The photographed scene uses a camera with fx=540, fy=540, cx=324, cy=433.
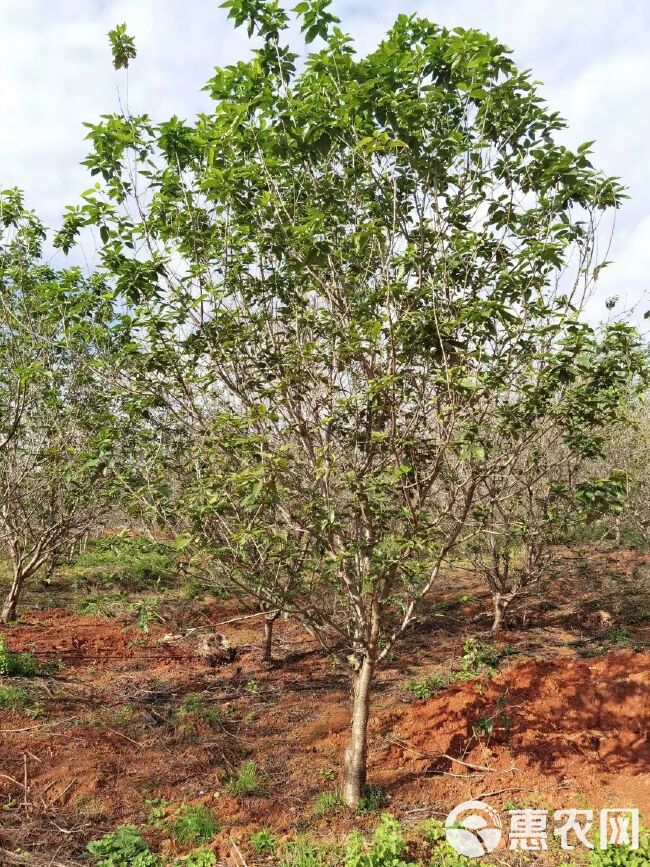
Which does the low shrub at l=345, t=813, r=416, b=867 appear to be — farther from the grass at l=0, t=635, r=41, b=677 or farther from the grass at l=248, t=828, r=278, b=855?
the grass at l=0, t=635, r=41, b=677

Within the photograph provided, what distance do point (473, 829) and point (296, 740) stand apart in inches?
87.5

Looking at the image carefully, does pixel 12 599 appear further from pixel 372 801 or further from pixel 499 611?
pixel 499 611

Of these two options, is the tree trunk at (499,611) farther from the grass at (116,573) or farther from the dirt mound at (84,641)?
the grass at (116,573)

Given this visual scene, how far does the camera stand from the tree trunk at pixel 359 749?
A: 187 inches

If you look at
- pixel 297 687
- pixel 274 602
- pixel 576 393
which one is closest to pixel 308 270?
pixel 576 393

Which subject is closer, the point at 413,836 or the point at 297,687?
the point at 413,836

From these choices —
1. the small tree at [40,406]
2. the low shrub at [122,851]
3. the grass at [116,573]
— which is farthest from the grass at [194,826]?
the grass at [116,573]

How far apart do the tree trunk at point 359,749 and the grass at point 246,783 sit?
2.68ft

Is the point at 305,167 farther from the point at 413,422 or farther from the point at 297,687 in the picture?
the point at 297,687

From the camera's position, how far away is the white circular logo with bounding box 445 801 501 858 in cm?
416

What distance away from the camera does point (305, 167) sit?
468cm

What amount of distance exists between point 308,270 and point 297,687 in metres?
5.83

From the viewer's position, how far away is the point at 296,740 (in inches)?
236

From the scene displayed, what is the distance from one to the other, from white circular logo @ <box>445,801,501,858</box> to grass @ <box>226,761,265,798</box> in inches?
67.5
